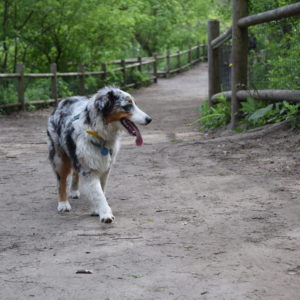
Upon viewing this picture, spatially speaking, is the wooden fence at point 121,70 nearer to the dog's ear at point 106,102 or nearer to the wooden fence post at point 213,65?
the wooden fence post at point 213,65

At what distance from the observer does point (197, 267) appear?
12.1 ft

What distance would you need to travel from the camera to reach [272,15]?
26.4 feet

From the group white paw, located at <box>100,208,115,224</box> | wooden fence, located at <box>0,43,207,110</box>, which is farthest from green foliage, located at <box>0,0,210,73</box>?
white paw, located at <box>100,208,115,224</box>

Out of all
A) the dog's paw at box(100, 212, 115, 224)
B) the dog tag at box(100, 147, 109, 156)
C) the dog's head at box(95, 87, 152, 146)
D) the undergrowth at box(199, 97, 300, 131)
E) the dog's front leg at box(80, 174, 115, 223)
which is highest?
the dog's head at box(95, 87, 152, 146)

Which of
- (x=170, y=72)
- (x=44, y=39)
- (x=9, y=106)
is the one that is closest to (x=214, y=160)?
(x=9, y=106)

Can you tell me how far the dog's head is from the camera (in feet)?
16.6

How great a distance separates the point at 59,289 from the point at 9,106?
11.9 m

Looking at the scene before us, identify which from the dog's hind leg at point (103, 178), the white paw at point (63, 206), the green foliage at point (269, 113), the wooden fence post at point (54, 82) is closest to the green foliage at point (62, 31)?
the wooden fence post at point (54, 82)

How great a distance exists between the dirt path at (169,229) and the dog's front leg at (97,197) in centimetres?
11

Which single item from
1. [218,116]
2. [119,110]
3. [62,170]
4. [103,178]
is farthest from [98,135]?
[218,116]

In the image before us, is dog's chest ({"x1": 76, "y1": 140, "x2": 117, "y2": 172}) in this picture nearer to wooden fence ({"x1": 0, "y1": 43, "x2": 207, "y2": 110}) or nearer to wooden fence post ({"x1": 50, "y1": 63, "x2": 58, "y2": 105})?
wooden fence ({"x1": 0, "y1": 43, "x2": 207, "y2": 110})

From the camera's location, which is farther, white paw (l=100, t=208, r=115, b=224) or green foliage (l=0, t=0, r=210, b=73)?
green foliage (l=0, t=0, r=210, b=73)

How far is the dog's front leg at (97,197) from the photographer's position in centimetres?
489

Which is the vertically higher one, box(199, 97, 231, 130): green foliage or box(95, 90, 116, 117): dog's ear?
box(95, 90, 116, 117): dog's ear
